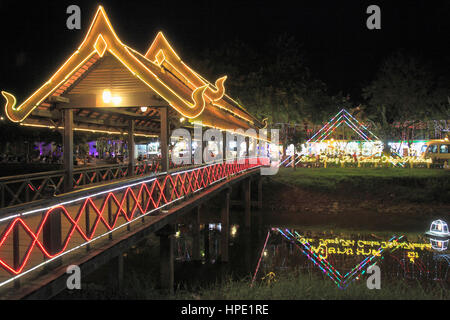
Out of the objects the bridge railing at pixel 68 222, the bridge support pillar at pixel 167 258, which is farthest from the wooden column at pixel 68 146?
the bridge support pillar at pixel 167 258

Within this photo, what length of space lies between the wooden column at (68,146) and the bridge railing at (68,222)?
45.4 inches

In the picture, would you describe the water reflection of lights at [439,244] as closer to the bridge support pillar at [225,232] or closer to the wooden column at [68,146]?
the bridge support pillar at [225,232]

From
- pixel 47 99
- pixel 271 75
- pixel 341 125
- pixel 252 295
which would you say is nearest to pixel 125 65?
pixel 47 99

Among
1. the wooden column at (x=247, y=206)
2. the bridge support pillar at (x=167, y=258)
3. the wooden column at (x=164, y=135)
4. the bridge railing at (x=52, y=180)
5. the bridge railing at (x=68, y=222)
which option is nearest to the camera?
the bridge railing at (x=68, y=222)

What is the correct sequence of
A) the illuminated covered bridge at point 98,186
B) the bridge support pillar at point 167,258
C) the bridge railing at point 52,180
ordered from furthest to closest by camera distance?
the bridge support pillar at point 167,258 < the bridge railing at point 52,180 < the illuminated covered bridge at point 98,186

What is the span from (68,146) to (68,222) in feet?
10.6

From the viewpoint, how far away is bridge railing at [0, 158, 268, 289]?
17.2 ft

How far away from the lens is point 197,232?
16531 mm

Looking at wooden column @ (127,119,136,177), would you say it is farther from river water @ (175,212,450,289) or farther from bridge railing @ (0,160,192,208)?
river water @ (175,212,450,289)

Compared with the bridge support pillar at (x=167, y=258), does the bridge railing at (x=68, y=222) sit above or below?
above

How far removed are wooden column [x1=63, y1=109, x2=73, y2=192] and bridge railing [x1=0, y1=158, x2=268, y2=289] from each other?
45.4 inches

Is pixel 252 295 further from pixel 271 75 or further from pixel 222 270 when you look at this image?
pixel 271 75

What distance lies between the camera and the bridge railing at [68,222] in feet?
17.2
